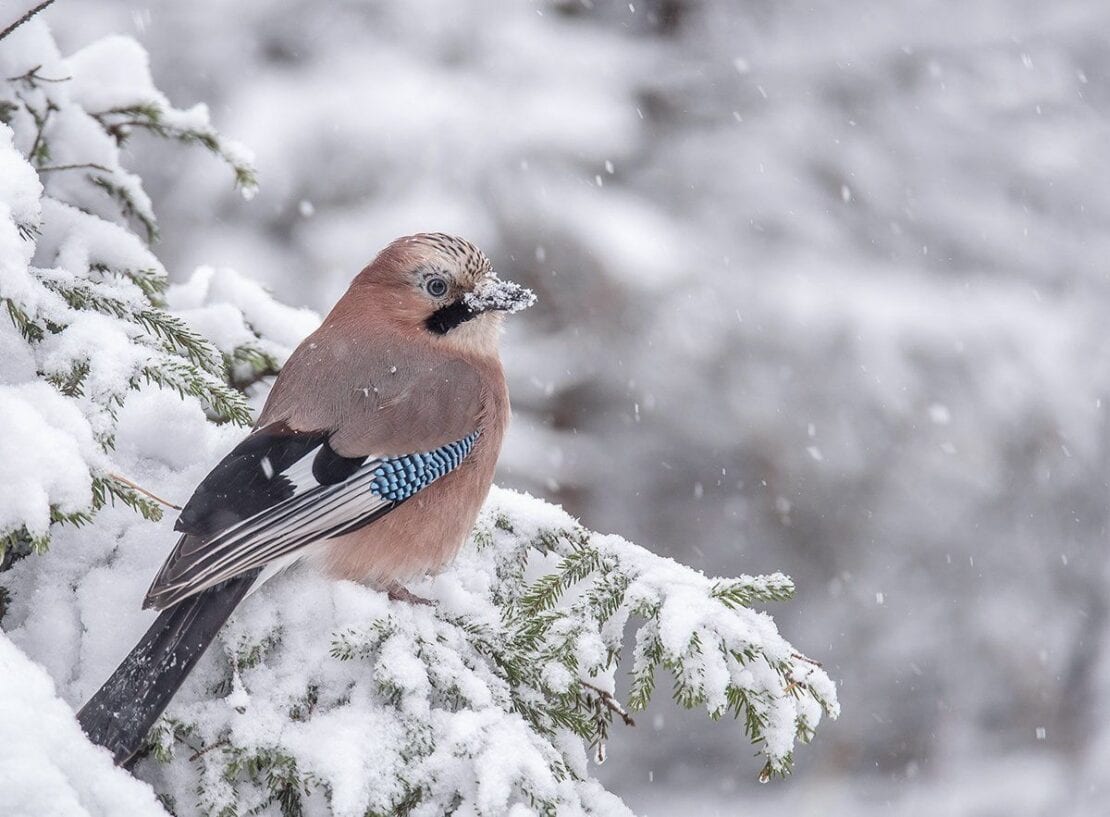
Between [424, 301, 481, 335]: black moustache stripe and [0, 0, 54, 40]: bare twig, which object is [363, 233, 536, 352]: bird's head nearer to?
[424, 301, 481, 335]: black moustache stripe

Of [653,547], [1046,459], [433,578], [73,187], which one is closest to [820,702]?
[433,578]

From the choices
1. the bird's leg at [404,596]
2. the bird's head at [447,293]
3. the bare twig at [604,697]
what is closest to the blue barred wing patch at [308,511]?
the bird's leg at [404,596]

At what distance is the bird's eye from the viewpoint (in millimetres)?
3146

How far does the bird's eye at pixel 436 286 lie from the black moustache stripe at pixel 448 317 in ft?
0.13

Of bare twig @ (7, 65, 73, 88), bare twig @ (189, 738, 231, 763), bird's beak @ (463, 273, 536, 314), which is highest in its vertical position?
bare twig @ (7, 65, 73, 88)

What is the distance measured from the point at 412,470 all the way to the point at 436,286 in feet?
2.17

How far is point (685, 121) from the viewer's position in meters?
6.18

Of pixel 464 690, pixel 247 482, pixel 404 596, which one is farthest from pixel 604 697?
pixel 247 482

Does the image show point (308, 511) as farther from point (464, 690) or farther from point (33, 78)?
point (33, 78)

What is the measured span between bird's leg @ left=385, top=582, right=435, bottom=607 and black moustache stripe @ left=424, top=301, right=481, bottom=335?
818 millimetres

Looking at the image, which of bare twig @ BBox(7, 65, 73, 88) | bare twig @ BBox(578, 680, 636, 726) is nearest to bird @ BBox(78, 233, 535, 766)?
bare twig @ BBox(578, 680, 636, 726)

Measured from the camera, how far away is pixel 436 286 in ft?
10.3

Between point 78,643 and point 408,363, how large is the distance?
1.12 meters

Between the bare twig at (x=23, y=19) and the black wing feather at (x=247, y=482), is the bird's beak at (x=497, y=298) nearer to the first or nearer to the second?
the black wing feather at (x=247, y=482)
